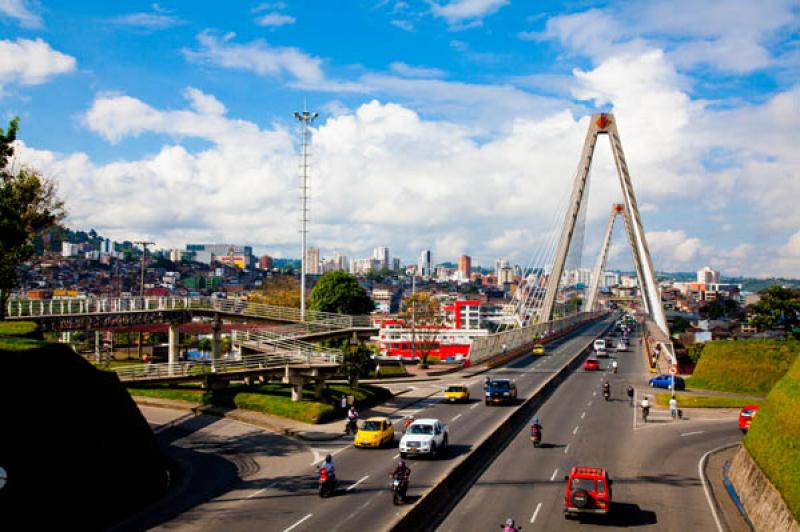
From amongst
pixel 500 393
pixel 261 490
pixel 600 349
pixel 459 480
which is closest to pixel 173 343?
pixel 500 393

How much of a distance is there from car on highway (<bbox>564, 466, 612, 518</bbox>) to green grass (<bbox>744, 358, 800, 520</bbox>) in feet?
17.6

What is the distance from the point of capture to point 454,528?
907 inches

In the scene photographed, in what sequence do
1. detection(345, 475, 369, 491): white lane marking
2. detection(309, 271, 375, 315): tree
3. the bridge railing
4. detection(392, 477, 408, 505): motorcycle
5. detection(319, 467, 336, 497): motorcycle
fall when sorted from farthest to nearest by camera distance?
detection(309, 271, 375, 315): tree < the bridge railing < detection(345, 475, 369, 491): white lane marking < detection(319, 467, 336, 497): motorcycle < detection(392, 477, 408, 505): motorcycle

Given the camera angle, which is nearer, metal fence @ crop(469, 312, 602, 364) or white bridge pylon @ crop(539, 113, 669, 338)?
metal fence @ crop(469, 312, 602, 364)

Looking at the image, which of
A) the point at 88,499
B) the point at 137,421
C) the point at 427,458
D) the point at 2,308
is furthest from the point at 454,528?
the point at 2,308

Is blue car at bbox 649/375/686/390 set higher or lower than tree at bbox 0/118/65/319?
lower

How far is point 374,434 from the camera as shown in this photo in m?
35.1

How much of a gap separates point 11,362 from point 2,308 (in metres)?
22.0

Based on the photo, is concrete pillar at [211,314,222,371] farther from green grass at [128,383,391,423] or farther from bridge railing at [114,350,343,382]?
bridge railing at [114,350,343,382]

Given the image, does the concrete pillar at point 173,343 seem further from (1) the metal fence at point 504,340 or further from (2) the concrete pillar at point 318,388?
(1) the metal fence at point 504,340

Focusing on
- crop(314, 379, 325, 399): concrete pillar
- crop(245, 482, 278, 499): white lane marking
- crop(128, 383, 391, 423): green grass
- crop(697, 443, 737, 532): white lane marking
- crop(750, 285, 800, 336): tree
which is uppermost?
crop(750, 285, 800, 336): tree

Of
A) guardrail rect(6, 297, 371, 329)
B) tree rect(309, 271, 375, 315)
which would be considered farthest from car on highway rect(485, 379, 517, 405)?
tree rect(309, 271, 375, 315)

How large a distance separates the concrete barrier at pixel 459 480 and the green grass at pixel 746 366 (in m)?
21.5

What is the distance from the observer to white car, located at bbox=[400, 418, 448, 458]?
32062 mm
